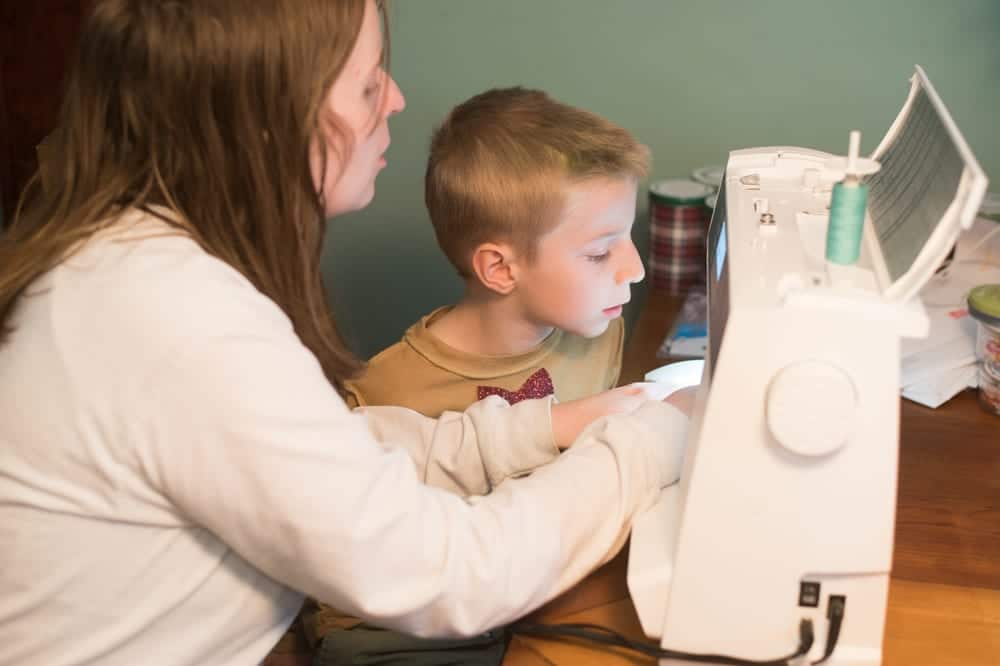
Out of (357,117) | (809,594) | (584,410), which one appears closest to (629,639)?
(809,594)

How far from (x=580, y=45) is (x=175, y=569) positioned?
1.18 meters

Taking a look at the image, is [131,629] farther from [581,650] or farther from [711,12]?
[711,12]

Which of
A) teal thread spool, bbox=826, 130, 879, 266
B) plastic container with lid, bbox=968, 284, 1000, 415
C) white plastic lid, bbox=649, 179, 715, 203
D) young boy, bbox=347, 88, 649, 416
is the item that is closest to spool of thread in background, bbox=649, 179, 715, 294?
white plastic lid, bbox=649, 179, 715, 203

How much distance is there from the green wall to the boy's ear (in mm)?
544

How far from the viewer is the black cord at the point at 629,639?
79 centimetres

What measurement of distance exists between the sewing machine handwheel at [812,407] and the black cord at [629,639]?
6.4 inches

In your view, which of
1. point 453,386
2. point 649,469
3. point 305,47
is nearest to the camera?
point 305,47

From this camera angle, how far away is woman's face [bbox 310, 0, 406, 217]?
2.76 ft

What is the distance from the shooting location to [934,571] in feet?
3.13

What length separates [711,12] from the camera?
1644mm

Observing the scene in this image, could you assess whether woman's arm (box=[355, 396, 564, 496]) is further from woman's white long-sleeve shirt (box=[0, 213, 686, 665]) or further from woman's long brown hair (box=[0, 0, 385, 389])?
woman's long brown hair (box=[0, 0, 385, 389])

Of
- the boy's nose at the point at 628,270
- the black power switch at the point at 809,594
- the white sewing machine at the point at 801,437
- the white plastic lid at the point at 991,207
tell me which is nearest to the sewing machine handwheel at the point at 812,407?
the white sewing machine at the point at 801,437

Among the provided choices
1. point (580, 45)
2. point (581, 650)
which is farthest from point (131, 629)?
point (580, 45)

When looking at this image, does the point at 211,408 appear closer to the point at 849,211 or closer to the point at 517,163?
the point at 849,211
